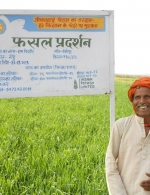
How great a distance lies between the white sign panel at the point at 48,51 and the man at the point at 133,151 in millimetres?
1080

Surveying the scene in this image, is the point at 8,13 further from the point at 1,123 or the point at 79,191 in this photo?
the point at 1,123

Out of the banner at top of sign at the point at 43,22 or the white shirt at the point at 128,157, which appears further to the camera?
the banner at top of sign at the point at 43,22

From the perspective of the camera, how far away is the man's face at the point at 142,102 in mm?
2689

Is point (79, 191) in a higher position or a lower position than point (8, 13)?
lower

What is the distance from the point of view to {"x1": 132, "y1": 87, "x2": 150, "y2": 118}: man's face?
8.82ft

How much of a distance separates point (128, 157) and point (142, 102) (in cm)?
46

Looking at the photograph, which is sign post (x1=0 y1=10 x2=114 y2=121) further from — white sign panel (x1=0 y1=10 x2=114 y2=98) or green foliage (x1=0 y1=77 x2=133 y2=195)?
green foliage (x1=0 y1=77 x2=133 y2=195)

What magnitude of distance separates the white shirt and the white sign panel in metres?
1.11

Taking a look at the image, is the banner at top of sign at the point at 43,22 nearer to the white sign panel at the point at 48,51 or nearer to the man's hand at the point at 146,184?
the white sign panel at the point at 48,51

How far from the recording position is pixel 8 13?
142 inches

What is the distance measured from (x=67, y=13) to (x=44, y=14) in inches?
9.8

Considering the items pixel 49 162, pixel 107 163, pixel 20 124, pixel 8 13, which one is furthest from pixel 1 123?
pixel 107 163

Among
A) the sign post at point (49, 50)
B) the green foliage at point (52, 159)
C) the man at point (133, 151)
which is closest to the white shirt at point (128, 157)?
the man at point (133, 151)

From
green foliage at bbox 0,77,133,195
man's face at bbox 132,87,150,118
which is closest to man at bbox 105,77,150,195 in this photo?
man's face at bbox 132,87,150,118
